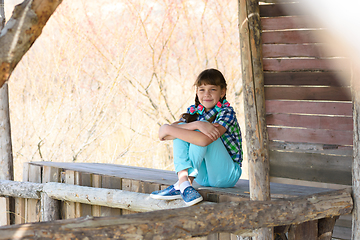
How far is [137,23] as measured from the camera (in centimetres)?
862

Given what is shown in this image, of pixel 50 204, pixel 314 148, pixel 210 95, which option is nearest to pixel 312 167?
pixel 314 148

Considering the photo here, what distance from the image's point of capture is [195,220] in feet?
7.43

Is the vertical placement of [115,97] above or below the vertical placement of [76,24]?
below

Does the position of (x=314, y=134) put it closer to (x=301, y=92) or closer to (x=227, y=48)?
(x=301, y=92)

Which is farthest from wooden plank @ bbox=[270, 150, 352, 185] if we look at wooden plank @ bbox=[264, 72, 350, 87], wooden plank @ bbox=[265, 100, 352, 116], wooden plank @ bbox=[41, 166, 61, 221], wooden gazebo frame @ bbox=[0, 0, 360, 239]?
wooden plank @ bbox=[41, 166, 61, 221]

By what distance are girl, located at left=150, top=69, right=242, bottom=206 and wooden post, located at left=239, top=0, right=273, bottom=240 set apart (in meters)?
0.37

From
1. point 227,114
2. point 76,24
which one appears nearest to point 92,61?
point 76,24

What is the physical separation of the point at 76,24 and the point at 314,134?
18.7 ft

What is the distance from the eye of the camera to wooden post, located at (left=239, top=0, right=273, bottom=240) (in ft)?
8.07

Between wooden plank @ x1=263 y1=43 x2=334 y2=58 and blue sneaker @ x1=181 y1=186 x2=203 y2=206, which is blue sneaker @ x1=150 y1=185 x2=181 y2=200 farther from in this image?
wooden plank @ x1=263 y1=43 x2=334 y2=58

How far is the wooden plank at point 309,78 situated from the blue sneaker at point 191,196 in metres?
1.94

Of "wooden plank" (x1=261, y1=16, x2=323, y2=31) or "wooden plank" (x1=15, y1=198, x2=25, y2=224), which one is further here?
"wooden plank" (x1=15, y1=198, x2=25, y2=224)

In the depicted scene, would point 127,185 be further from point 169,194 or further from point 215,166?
point 215,166

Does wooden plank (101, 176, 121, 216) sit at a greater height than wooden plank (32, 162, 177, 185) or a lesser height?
lesser
